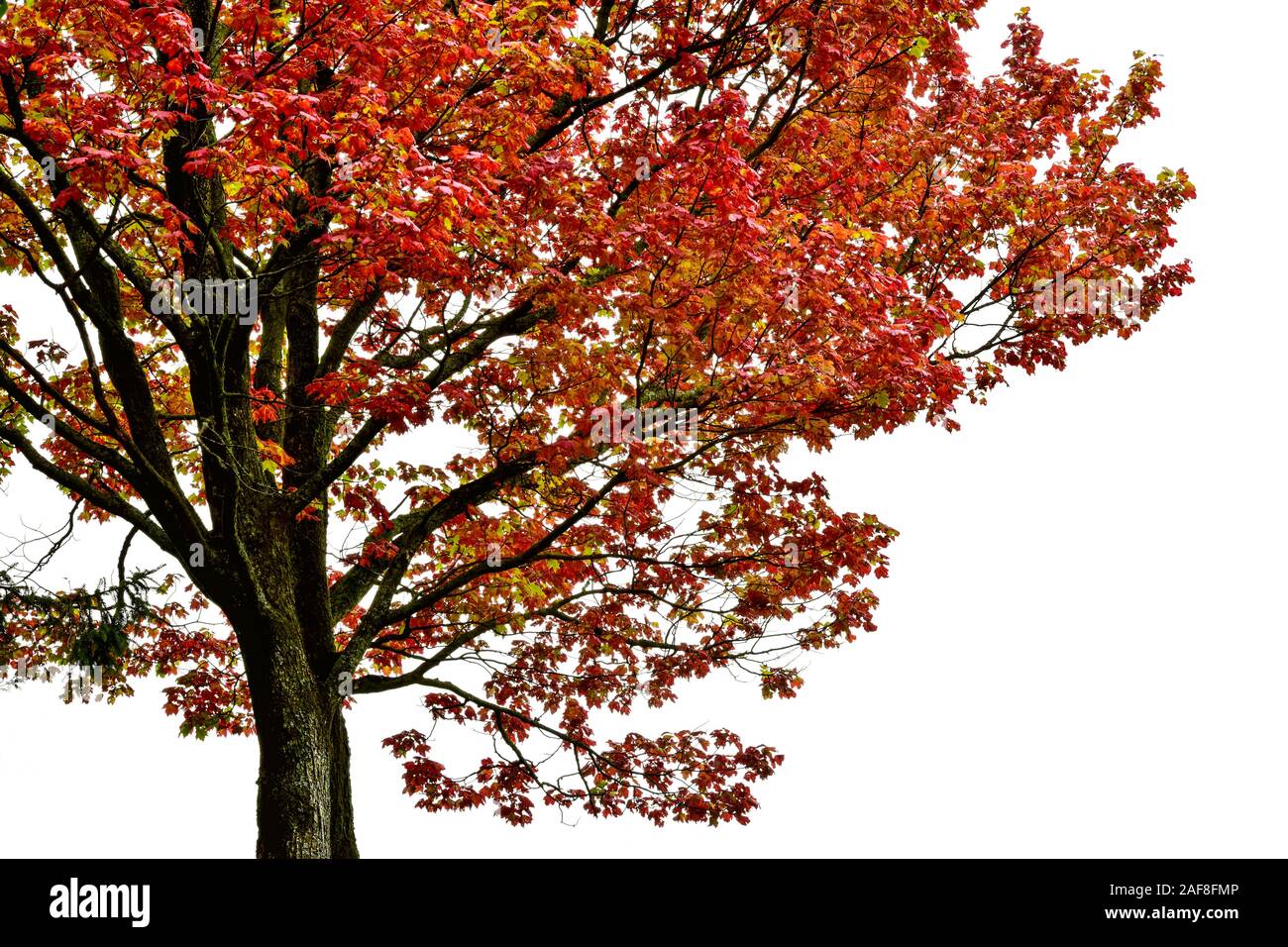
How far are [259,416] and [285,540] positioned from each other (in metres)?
1.09

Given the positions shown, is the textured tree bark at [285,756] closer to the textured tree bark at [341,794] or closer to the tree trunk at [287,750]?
the tree trunk at [287,750]

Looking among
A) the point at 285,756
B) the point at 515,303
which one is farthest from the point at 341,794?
the point at 515,303

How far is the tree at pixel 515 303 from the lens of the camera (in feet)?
25.0

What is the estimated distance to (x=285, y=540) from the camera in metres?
9.84

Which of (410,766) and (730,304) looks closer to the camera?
(730,304)

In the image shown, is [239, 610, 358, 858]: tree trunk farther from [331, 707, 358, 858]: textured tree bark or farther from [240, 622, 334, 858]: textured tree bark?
[331, 707, 358, 858]: textured tree bark

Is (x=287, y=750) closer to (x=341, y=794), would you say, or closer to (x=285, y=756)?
(x=285, y=756)

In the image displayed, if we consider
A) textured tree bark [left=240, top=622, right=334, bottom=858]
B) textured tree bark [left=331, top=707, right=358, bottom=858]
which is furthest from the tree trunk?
textured tree bark [left=331, top=707, right=358, bottom=858]

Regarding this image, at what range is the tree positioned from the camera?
25.0 feet

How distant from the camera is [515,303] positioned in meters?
9.23

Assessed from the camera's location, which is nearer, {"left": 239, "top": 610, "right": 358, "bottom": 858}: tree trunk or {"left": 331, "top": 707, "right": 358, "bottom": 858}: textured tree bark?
{"left": 239, "top": 610, "right": 358, "bottom": 858}: tree trunk

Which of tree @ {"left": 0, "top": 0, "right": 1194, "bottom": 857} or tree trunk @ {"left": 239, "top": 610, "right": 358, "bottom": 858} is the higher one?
tree @ {"left": 0, "top": 0, "right": 1194, "bottom": 857}
